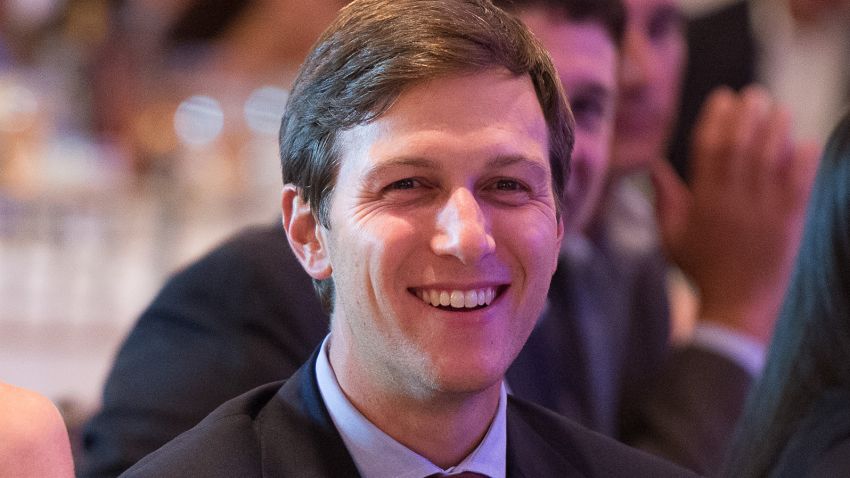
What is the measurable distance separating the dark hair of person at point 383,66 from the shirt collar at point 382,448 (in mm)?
101

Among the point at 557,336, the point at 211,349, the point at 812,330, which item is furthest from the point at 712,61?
the point at 211,349

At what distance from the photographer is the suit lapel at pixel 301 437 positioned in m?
1.16

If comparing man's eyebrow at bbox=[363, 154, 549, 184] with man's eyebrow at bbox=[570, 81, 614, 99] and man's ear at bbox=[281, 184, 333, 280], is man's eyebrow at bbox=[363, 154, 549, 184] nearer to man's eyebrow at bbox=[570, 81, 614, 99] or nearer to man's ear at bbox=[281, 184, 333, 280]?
man's ear at bbox=[281, 184, 333, 280]

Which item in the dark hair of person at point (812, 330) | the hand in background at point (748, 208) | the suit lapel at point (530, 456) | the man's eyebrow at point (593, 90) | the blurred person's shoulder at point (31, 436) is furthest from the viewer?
the hand in background at point (748, 208)

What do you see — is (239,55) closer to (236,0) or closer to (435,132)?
(236,0)

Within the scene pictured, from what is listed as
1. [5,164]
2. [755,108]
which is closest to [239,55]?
[5,164]

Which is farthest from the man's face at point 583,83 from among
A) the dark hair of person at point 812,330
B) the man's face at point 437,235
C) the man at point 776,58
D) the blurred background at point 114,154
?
the blurred background at point 114,154

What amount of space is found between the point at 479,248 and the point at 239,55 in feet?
8.93

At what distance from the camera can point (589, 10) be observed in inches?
76.0

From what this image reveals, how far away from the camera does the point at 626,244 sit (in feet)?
8.72

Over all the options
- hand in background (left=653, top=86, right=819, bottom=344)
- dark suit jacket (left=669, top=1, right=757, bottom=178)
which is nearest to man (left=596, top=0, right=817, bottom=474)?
hand in background (left=653, top=86, right=819, bottom=344)

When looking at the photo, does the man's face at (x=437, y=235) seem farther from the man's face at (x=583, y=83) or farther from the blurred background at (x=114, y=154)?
the blurred background at (x=114, y=154)

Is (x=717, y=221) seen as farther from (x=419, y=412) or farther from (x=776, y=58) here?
(x=776, y=58)

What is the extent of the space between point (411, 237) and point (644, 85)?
4.02 ft
